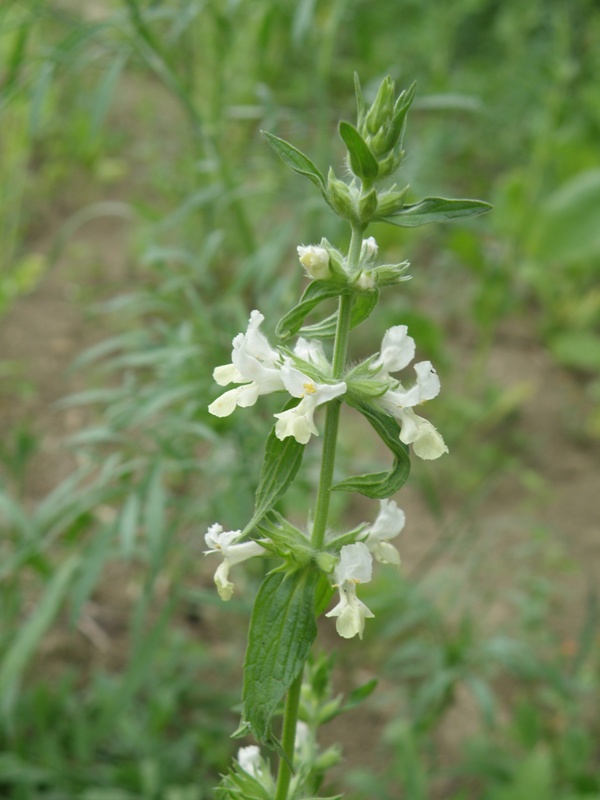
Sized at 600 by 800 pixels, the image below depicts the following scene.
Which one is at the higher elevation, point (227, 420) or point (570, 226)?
point (570, 226)

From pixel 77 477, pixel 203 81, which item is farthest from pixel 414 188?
pixel 203 81

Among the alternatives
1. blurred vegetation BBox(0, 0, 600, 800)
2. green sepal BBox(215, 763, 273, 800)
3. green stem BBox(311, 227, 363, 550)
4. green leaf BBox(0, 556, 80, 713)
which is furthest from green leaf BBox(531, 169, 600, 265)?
green sepal BBox(215, 763, 273, 800)

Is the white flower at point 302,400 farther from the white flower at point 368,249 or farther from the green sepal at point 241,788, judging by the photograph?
the green sepal at point 241,788

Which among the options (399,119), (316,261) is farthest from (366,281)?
(399,119)

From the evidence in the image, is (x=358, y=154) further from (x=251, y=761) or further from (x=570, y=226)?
(x=570, y=226)

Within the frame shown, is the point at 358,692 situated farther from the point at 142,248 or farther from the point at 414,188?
the point at 142,248

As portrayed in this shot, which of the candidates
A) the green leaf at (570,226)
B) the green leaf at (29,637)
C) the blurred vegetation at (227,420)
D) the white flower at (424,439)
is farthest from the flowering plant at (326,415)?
the green leaf at (570,226)

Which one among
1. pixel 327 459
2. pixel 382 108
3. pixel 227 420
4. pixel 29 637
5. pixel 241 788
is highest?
pixel 227 420
